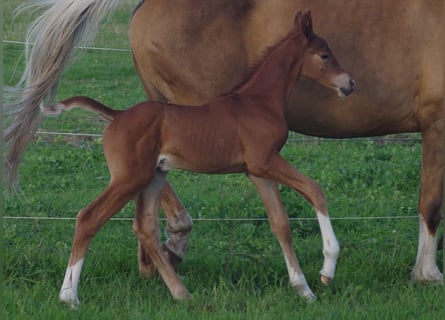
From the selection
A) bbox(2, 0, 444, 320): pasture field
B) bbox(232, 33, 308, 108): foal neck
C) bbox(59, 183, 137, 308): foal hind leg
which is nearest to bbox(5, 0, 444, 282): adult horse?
bbox(2, 0, 444, 320): pasture field

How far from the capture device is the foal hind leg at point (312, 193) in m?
5.07

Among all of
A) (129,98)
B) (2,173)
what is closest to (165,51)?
(2,173)

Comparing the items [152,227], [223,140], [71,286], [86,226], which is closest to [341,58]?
[223,140]

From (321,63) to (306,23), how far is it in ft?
0.73

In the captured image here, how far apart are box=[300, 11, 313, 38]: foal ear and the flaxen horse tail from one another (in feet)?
3.90

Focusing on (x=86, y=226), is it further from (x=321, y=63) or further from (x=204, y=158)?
(x=321, y=63)

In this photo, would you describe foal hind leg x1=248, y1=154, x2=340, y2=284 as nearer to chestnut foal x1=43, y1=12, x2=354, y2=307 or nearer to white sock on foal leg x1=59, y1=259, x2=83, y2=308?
chestnut foal x1=43, y1=12, x2=354, y2=307

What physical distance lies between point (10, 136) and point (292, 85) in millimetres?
1637

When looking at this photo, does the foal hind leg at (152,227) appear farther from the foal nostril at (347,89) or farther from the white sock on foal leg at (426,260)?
the white sock on foal leg at (426,260)

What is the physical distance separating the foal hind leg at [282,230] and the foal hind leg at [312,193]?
18cm

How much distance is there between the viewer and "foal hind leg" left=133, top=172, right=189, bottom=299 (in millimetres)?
5359

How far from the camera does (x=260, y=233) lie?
7.03 meters

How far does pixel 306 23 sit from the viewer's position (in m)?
5.25

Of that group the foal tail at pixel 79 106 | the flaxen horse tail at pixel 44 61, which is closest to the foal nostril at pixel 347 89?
the foal tail at pixel 79 106
